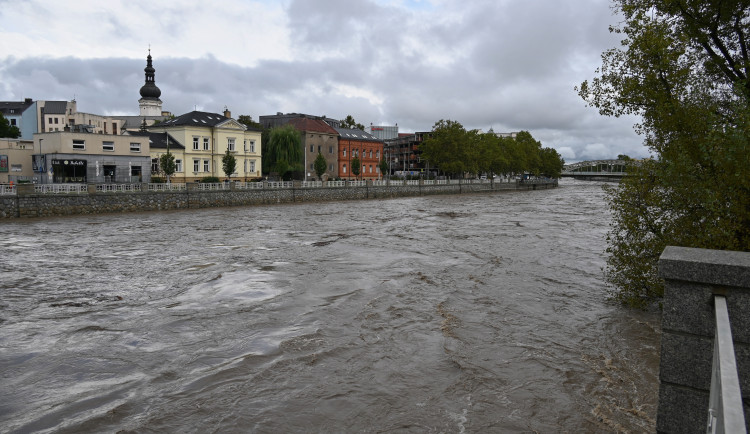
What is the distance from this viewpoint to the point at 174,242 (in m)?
24.4

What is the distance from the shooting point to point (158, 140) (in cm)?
5838

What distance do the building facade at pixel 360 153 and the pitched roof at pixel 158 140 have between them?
1191 inches

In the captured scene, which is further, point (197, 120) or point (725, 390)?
point (197, 120)

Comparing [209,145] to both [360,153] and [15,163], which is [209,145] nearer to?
[15,163]

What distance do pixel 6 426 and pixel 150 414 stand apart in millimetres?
1749

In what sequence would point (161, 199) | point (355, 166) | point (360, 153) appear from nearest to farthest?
1. point (161, 199)
2. point (355, 166)
3. point (360, 153)

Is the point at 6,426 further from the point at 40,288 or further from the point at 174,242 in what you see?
the point at 174,242

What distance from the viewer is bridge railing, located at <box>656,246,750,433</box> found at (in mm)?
3279

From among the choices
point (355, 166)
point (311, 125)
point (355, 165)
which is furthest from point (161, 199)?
point (355, 165)

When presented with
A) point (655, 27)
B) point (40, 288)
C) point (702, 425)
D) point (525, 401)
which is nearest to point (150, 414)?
point (525, 401)

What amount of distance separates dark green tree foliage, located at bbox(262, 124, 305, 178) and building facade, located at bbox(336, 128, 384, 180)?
54.6ft

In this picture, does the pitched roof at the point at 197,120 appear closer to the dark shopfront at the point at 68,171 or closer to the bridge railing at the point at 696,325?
the dark shopfront at the point at 68,171

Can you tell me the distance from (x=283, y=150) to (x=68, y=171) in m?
25.0

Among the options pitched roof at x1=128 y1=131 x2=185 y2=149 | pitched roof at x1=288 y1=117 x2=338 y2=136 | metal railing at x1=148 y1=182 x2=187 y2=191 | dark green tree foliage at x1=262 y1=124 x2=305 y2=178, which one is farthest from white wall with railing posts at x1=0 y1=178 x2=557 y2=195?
pitched roof at x1=288 y1=117 x2=338 y2=136
